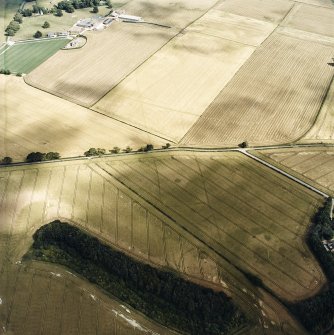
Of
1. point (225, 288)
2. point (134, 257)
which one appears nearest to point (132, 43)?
point (134, 257)

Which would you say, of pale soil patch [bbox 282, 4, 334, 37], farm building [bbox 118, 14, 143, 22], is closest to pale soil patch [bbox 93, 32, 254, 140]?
farm building [bbox 118, 14, 143, 22]

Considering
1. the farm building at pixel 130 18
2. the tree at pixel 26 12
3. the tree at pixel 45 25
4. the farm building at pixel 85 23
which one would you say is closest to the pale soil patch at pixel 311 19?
the farm building at pixel 130 18

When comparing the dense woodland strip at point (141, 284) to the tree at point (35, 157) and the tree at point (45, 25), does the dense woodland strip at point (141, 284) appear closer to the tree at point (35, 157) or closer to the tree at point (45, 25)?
the tree at point (35, 157)

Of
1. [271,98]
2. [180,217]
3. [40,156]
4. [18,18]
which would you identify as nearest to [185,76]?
[271,98]

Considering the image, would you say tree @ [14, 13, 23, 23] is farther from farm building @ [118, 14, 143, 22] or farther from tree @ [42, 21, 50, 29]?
farm building @ [118, 14, 143, 22]

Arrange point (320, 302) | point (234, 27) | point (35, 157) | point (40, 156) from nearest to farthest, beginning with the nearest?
point (320, 302) → point (35, 157) → point (40, 156) → point (234, 27)

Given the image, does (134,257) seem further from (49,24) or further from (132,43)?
(49,24)

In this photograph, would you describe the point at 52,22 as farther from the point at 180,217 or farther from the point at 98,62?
the point at 180,217
